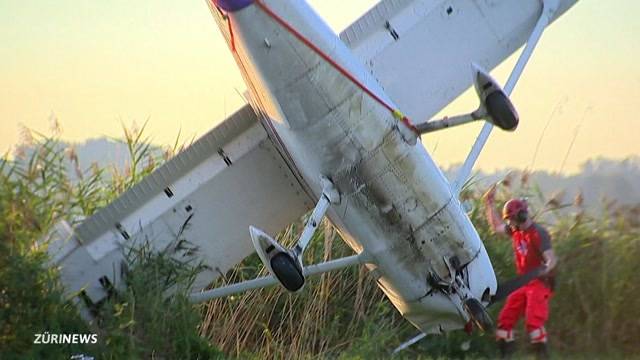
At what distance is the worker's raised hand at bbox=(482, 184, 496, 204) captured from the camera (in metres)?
12.7

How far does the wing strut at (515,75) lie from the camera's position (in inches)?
418

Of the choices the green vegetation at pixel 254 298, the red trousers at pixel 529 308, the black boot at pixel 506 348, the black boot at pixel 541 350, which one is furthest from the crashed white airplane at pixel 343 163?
the black boot at pixel 506 348

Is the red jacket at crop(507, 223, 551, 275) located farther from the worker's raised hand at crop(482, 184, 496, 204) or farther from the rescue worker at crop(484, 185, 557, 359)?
the worker's raised hand at crop(482, 184, 496, 204)

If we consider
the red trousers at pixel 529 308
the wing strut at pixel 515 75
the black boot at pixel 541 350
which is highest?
the wing strut at pixel 515 75

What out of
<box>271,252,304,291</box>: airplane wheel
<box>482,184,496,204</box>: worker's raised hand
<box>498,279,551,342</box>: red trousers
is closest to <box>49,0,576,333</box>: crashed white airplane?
<box>271,252,304,291</box>: airplane wheel

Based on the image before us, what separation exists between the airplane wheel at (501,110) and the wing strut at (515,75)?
1094 mm

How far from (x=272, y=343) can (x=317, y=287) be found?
1.01m

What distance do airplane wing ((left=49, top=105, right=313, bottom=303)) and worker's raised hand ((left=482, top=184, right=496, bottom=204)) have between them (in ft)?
7.59

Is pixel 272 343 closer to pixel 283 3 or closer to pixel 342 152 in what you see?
pixel 342 152

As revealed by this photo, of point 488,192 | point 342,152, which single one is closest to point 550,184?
point 488,192

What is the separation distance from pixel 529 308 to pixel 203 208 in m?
2.94

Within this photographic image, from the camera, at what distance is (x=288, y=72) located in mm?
9250

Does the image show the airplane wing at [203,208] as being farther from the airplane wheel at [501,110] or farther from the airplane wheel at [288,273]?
the airplane wheel at [501,110]

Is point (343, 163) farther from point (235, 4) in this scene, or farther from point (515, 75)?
point (515, 75)
